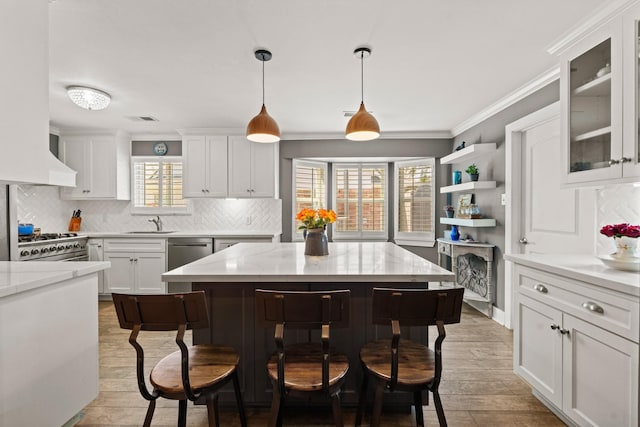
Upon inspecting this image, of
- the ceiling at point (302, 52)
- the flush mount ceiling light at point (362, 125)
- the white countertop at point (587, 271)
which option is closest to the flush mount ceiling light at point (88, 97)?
the ceiling at point (302, 52)

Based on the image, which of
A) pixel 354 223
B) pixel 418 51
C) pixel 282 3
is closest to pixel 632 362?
pixel 418 51

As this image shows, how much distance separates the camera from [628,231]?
1695 millimetres

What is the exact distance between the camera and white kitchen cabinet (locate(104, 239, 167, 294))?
4.37 metres

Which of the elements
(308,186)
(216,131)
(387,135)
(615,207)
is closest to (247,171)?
(216,131)

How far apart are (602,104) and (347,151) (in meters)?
3.33

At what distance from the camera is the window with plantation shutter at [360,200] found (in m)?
5.32

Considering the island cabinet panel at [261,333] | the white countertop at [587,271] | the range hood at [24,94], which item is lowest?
the island cabinet panel at [261,333]

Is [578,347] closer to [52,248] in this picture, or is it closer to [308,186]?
[308,186]

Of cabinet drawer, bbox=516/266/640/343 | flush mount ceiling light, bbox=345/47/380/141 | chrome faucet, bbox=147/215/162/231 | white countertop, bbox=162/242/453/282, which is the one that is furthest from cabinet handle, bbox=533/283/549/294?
chrome faucet, bbox=147/215/162/231

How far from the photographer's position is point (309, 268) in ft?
5.98

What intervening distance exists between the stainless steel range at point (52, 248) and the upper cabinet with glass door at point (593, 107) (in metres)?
5.12

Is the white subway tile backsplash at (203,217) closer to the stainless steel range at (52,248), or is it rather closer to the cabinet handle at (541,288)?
the stainless steel range at (52,248)

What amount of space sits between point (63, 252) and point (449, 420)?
15.1 feet

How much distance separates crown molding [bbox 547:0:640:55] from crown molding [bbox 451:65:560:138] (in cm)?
43
